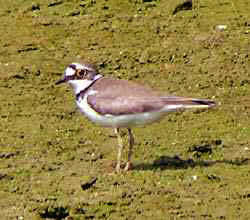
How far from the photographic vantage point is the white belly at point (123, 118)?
756cm

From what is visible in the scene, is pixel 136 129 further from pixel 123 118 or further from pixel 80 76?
pixel 123 118

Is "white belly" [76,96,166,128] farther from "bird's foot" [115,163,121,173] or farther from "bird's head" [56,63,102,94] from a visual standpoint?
"bird's foot" [115,163,121,173]

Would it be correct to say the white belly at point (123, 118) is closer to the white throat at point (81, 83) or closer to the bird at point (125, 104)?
the bird at point (125, 104)

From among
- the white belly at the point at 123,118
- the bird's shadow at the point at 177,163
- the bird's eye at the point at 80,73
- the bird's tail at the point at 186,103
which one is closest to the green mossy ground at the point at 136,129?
the bird's shadow at the point at 177,163

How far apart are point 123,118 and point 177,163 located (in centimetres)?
73

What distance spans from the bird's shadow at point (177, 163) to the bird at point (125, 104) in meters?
0.20

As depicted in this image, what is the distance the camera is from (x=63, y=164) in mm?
7961

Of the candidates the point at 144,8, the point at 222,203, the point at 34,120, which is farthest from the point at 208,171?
the point at 144,8

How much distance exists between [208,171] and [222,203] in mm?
682

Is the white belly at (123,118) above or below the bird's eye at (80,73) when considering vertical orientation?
below

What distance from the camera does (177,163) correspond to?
26.0 feet

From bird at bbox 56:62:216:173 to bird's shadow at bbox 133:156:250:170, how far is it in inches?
8.0

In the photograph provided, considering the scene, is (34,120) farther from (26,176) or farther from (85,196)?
(85,196)

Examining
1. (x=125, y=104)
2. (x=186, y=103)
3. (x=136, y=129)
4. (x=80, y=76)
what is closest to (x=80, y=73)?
(x=80, y=76)
